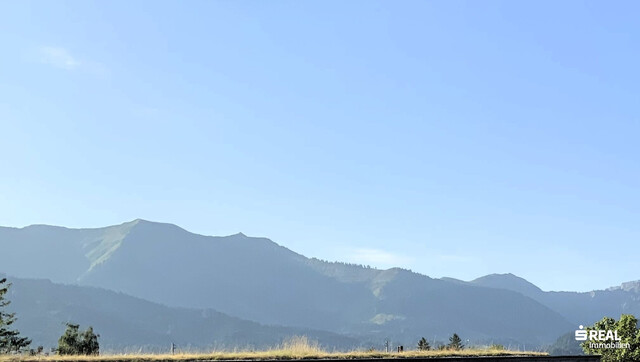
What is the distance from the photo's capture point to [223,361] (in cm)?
2645

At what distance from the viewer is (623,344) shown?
49.9 meters

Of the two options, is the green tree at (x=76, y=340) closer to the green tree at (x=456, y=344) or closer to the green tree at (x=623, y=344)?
the green tree at (x=456, y=344)

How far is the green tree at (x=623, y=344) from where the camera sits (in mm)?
48338

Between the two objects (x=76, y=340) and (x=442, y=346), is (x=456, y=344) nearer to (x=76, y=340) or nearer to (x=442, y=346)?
(x=442, y=346)

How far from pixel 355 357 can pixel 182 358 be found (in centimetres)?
773

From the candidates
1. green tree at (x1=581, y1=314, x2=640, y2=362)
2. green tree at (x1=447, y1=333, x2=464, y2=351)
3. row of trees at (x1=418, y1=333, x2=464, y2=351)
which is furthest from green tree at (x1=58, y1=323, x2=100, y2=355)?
green tree at (x1=581, y1=314, x2=640, y2=362)

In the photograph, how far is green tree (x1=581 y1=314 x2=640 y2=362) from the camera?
4834 centimetres

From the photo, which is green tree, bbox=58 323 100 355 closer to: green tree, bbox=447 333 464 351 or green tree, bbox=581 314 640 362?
green tree, bbox=447 333 464 351

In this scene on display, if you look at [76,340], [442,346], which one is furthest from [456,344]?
[76,340]

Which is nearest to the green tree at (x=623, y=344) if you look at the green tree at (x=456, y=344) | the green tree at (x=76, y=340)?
the green tree at (x=456, y=344)

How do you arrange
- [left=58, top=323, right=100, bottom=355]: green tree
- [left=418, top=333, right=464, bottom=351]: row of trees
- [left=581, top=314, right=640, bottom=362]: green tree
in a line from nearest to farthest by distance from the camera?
[left=418, top=333, right=464, bottom=351]: row of trees
[left=581, top=314, right=640, bottom=362]: green tree
[left=58, top=323, right=100, bottom=355]: green tree

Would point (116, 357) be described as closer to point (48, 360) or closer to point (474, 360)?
point (48, 360)

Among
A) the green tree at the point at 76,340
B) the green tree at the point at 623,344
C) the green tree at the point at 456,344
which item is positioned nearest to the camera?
the green tree at the point at 456,344

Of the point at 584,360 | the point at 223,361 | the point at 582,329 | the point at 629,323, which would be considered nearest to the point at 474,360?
the point at 584,360
